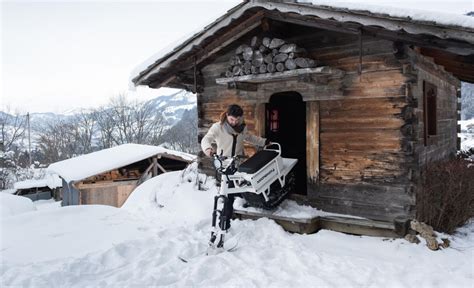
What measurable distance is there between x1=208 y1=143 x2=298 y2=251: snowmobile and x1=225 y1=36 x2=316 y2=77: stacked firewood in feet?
5.24

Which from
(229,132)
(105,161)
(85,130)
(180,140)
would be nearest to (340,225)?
(229,132)

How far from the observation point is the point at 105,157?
19469mm

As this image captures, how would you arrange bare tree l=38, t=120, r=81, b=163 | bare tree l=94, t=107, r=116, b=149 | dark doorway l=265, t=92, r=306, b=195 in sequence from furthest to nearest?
bare tree l=38, t=120, r=81, b=163 → bare tree l=94, t=107, r=116, b=149 → dark doorway l=265, t=92, r=306, b=195

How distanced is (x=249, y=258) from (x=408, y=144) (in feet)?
10.3

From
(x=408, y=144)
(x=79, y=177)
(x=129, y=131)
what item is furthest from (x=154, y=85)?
(x=129, y=131)

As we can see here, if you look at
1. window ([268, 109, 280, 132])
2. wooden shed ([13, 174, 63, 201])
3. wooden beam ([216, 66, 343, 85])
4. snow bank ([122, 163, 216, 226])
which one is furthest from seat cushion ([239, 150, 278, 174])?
wooden shed ([13, 174, 63, 201])

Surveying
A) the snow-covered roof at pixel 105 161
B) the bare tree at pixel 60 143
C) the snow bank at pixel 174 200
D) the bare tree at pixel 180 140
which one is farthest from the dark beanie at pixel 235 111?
the bare tree at pixel 60 143

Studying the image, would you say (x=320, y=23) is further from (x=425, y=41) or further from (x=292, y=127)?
(x=292, y=127)

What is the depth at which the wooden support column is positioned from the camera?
6.28 meters

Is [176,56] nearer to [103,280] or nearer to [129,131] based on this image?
[103,280]

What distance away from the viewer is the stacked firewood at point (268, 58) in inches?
231

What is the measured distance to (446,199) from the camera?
18.1 feet

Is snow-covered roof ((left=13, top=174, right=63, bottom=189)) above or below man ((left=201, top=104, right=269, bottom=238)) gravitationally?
below

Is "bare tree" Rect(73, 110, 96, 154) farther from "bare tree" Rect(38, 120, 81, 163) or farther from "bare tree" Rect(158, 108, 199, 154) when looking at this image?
"bare tree" Rect(158, 108, 199, 154)
